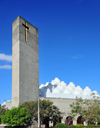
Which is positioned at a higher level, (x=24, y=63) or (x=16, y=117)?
(x=24, y=63)

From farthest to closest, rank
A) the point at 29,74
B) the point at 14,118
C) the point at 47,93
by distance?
the point at 47,93, the point at 29,74, the point at 14,118

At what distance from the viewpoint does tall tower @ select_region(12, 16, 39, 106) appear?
43.0m

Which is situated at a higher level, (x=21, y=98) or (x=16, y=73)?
(x=16, y=73)

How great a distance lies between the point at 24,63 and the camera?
148 feet

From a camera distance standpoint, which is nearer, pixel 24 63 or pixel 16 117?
pixel 16 117

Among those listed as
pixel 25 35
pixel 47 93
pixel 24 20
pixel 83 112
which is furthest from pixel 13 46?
pixel 83 112

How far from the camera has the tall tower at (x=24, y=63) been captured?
141 ft

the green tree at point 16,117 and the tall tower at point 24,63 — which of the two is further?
the tall tower at point 24,63

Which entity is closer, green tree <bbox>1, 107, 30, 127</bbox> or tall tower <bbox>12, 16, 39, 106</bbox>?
green tree <bbox>1, 107, 30, 127</bbox>

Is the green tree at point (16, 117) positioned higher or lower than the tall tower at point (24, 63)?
lower

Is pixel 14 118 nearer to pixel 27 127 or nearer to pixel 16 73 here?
pixel 27 127

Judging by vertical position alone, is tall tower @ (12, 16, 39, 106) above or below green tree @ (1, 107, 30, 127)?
above

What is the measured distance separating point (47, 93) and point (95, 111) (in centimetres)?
1996

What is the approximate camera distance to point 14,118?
104 feet
